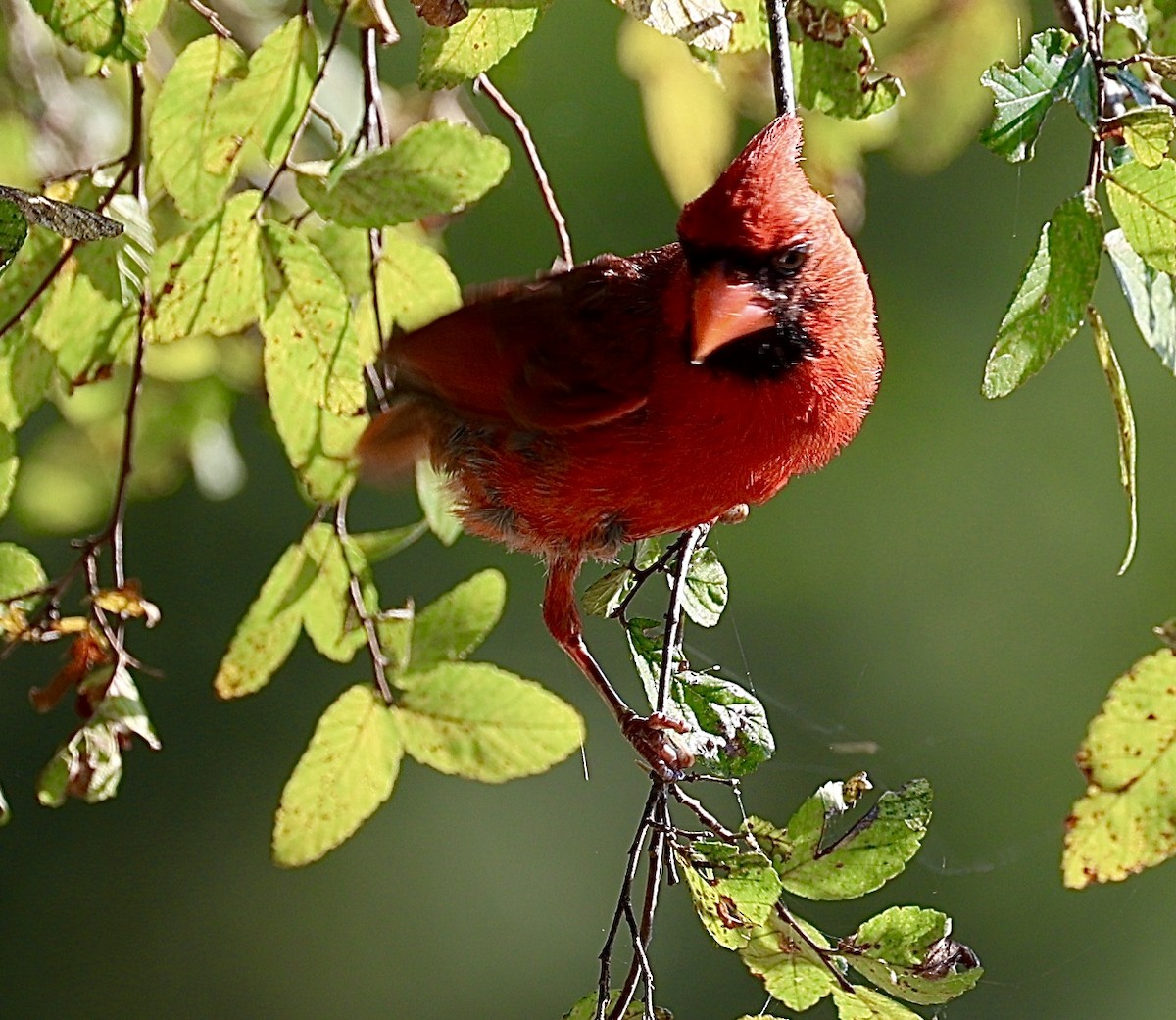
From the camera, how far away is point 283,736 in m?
2.72

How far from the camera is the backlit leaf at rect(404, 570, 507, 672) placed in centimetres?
106

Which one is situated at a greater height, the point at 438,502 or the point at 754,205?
the point at 754,205

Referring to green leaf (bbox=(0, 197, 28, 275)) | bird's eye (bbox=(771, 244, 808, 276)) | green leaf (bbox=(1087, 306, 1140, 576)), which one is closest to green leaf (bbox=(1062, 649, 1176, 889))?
green leaf (bbox=(1087, 306, 1140, 576))

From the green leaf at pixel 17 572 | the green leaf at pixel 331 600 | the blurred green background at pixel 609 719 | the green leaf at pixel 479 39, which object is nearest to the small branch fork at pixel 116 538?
the green leaf at pixel 17 572

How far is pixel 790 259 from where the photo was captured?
923 millimetres

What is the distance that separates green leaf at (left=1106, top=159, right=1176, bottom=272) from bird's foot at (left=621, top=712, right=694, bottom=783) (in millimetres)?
326

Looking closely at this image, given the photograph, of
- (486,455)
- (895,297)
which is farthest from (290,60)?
(895,297)

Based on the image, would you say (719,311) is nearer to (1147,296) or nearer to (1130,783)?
(1147,296)

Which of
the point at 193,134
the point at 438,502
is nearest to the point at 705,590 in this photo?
the point at 438,502

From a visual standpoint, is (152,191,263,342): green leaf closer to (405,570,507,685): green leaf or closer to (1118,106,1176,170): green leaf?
(405,570,507,685): green leaf

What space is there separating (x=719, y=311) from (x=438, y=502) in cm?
28

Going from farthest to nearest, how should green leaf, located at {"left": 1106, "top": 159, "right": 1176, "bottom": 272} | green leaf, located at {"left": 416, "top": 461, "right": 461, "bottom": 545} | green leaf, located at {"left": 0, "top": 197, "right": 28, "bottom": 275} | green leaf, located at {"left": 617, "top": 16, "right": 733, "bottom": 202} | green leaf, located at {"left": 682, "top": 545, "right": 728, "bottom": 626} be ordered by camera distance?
green leaf, located at {"left": 617, "top": 16, "right": 733, "bottom": 202} → green leaf, located at {"left": 416, "top": 461, "right": 461, "bottom": 545} → green leaf, located at {"left": 682, "top": 545, "right": 728, "bottom": 626} → green leaf, located at {"left": 1106, "top": 159, "right": 1176, "bottom": 272} → green leaf, located at {"left": 0, "top": 197, "right": 28, "bottom": 275}

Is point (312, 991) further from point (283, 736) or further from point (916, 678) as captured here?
point (916, 678)

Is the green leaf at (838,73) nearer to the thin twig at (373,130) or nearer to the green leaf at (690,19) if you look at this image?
the green leaf at (690,19)
